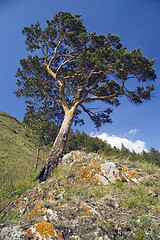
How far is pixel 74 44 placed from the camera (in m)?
10.8

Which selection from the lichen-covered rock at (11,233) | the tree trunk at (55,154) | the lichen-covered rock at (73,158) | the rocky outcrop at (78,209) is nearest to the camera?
the lichen-covered rock at (11,233)

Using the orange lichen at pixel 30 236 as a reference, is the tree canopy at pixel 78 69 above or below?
above

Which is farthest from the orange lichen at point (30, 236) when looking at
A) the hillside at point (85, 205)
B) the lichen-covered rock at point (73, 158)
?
the lichen-covered rock at point (73, 158)

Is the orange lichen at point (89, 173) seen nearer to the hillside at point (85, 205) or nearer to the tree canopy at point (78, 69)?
the hillside at point (85, 205)

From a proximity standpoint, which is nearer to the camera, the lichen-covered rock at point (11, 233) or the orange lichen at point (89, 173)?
the lichen-covered rock at point (11, 233)

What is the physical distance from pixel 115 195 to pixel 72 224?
1.83 m

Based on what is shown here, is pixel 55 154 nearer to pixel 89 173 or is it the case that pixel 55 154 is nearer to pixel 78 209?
pixel 89 173

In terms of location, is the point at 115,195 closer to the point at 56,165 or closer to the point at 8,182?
the point at 56,165

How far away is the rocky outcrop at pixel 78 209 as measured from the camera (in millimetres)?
2617

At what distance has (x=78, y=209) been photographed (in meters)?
3.51

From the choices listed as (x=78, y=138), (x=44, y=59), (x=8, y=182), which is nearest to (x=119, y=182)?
(x=8, y=182)

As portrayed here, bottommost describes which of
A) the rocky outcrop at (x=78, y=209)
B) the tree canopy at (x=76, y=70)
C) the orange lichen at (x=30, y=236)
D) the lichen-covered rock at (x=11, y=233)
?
the lichen-covered rock at (x=11, y=233)

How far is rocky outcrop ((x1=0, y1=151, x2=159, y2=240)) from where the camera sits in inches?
103

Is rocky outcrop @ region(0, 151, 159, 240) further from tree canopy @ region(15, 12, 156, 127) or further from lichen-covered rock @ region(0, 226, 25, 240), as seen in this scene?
tree canopy @ region(15, 12, 156, 127)
